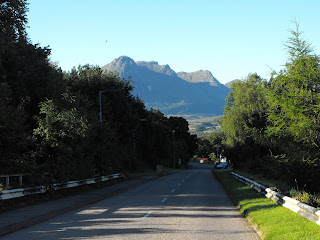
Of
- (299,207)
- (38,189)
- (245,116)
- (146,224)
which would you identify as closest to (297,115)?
(299,207)

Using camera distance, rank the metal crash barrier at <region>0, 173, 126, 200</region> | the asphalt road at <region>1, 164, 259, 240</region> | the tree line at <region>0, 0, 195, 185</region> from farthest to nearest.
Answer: the tree line at <region>0, 0, 195, 185</region> < the metal crash barrier at <region>0, 173, 126, 200</region> < the asphalt road at <region>1, 164, 259, 240</region>

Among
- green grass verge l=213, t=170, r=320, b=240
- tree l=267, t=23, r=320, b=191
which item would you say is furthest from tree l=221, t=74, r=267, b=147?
green grass verge l=213, t=170, r=320, b=240

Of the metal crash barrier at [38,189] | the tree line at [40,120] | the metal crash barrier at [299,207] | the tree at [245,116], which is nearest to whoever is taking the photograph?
the metal crash barrier at [299,207]

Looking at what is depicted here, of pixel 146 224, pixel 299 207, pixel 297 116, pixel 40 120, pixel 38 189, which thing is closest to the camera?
pixel 299 207

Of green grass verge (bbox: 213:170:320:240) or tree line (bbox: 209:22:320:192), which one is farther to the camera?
tree line (bbox: 209:22:320:192)

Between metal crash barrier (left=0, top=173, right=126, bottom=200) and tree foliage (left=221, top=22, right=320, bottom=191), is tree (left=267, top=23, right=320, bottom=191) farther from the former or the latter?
metal crash barrier (left=0, top=173, right=126, bottom=200)

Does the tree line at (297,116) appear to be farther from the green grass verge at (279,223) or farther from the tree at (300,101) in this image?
the green grass verge at (279,223)

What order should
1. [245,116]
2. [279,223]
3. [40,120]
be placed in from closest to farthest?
[279,223] < [40,120] < [245,116]

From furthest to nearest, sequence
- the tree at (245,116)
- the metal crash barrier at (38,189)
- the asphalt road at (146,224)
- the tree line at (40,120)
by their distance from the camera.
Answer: the tree at (245,116) → the tree line at (40,120) → the metal crash barrier at (38,189) → the asphalt road at (146,224)

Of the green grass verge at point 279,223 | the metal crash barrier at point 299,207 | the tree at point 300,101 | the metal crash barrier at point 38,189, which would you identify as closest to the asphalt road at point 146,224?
the green grass verge at point 279,223

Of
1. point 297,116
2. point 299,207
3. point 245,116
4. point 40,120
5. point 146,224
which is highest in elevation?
point 245,116

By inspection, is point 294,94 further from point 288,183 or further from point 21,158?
point 21,158

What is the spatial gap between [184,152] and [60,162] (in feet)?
304

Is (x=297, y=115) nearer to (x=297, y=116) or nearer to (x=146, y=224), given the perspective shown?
(x=297, y=116)
